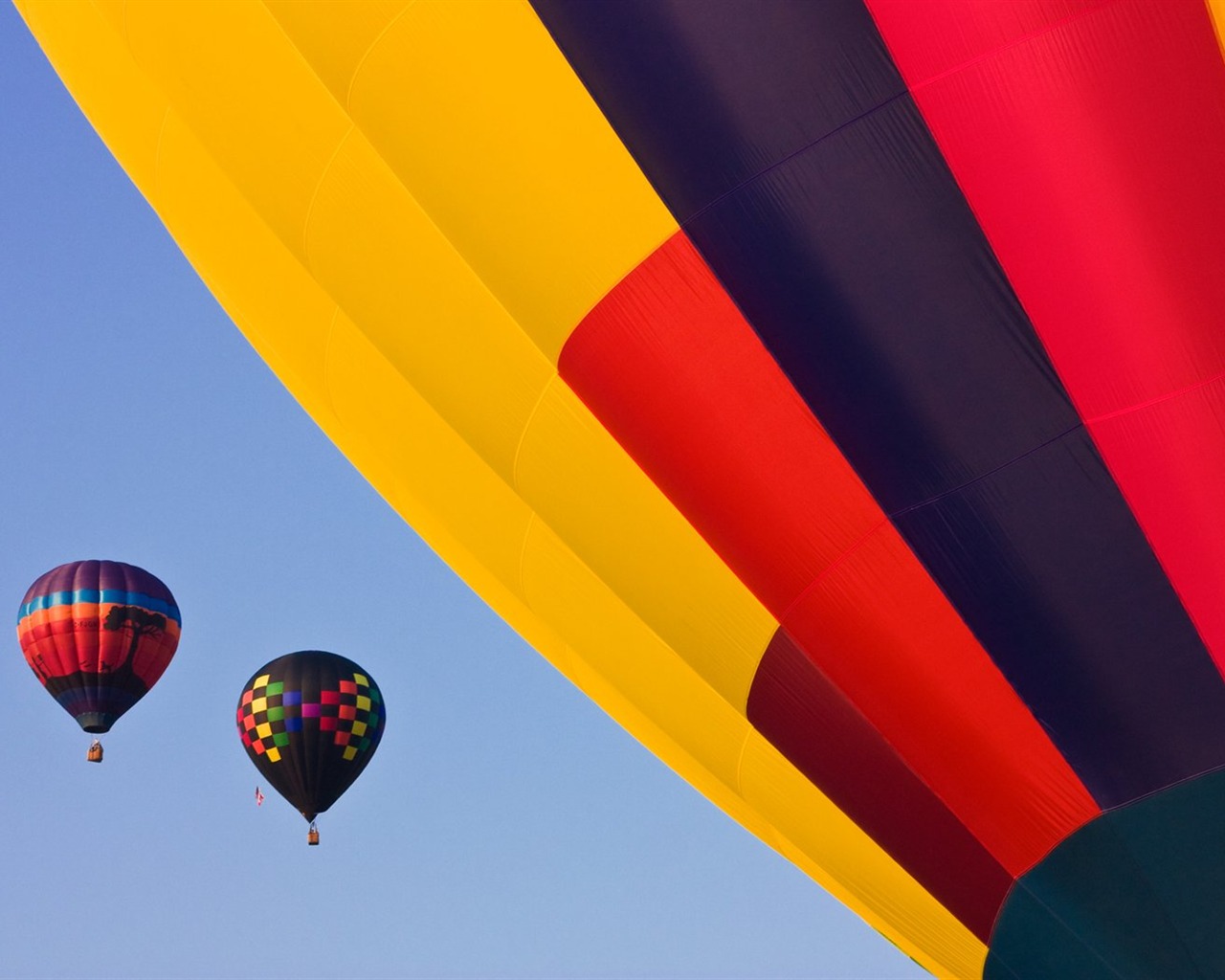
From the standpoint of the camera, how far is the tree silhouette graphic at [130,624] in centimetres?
1720

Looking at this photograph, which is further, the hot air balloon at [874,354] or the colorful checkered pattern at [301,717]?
the colorful checkered pattern at [301,717]

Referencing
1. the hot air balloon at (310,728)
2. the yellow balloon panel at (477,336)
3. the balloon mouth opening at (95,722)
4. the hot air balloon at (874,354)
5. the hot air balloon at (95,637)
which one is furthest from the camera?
the balloon mouth opening at (95,722)

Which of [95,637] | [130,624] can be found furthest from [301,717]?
[95,637]

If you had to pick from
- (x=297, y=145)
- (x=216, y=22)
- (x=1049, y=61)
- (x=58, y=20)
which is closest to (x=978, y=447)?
Result: (x=1049, y=61)

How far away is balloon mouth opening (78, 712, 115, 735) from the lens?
17.5 m

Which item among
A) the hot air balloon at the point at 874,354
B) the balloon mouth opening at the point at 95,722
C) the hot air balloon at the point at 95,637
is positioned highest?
the hot air balloon at the point at 95,637

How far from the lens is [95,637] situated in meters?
17.1

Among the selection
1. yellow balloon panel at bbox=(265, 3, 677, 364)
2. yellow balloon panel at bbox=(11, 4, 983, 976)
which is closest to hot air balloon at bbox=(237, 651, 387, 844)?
yellow balloon panel at bbox=(11, 4, 983, 976)

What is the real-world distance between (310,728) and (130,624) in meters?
2.08

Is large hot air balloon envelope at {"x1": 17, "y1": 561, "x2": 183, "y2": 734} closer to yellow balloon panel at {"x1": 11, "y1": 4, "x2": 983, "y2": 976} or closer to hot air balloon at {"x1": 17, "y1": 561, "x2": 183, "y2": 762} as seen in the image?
hot air balloon at {"x1": 17, "y1": 561, "x2": 183, "y2": 762}

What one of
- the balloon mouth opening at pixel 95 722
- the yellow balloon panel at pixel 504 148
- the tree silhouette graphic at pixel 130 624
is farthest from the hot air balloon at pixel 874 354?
the balloon mouth opening at pixel 95 722

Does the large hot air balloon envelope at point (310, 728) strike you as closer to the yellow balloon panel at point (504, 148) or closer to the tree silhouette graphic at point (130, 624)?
the tree silhouette graphic at point (130, 624)

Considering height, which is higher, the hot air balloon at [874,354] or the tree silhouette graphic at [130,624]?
the tree silhouette graphic at [130,624]

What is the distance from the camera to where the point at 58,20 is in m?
8.77
